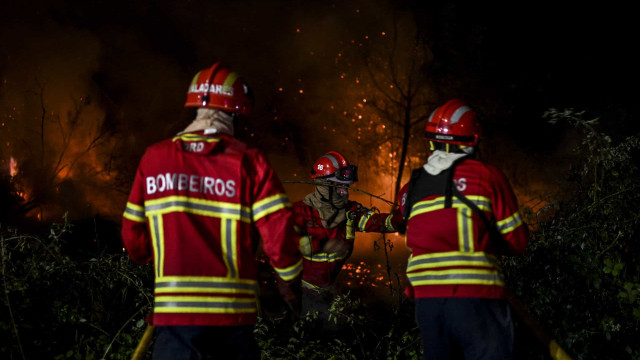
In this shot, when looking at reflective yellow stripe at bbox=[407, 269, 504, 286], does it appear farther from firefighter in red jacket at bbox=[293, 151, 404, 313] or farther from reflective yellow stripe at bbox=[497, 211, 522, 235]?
firefighter in red jacket at bbox=[293, 151, 404, 313]

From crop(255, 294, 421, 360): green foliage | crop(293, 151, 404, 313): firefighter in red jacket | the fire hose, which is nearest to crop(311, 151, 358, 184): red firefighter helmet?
crop(293, 151, 404, 313): firefighter in red jacket

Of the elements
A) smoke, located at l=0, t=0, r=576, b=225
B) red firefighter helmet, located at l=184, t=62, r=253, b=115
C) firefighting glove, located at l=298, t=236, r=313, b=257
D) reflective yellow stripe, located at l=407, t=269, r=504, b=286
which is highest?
smoke, located at l=0, t=0, r=576, b=225

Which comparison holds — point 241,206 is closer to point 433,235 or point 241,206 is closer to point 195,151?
point 195,151

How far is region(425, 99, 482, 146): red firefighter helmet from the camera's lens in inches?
129

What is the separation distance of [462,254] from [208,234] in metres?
1.41

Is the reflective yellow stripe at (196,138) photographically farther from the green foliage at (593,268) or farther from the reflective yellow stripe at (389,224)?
the green foliage at (593,268)

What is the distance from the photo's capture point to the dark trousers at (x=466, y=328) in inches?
110

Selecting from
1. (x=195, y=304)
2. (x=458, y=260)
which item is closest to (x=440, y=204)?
(x=458, y=260)

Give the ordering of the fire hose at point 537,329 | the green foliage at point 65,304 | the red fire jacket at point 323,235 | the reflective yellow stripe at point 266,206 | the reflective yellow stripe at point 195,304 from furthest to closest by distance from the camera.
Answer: the red fire jacket at point 323,235 < the green foliage at point 65,304 < the fire hose at point 537,329 < the reflective yellow stripe at point 266,206 < the reflective yellow stripe at point 195,304

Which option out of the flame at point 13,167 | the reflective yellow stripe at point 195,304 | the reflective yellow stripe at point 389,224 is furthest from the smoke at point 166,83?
the reflective yellow stripe at point 195,304

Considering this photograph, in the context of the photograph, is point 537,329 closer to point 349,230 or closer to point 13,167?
point 349,230

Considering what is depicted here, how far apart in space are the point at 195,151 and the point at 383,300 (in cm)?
767

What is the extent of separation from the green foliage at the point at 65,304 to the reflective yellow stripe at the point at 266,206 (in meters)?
1.91

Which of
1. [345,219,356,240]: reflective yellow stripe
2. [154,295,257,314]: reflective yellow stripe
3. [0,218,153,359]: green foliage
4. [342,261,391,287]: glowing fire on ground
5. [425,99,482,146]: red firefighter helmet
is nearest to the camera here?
[154,295,257,314]: reflective yellow stripe
